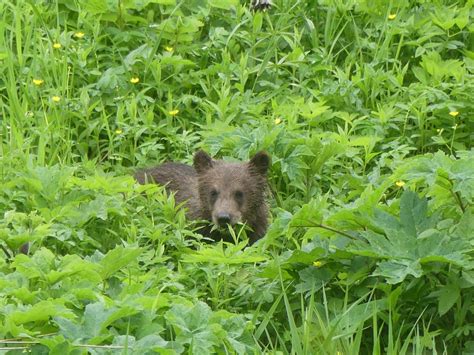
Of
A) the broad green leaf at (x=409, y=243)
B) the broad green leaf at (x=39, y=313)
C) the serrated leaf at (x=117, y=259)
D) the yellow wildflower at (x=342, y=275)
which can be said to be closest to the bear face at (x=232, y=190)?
the yellow wildflower at (x=342, y=275)

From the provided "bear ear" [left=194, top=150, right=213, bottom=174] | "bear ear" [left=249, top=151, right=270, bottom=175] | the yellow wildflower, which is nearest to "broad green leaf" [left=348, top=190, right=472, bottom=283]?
the yellow wildflower

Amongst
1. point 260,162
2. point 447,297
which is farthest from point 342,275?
point 260,162

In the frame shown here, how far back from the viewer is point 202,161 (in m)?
9.09

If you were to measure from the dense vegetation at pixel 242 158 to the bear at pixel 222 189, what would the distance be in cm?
13

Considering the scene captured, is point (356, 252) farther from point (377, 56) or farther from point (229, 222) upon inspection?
point (377, 56)

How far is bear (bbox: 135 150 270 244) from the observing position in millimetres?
8945

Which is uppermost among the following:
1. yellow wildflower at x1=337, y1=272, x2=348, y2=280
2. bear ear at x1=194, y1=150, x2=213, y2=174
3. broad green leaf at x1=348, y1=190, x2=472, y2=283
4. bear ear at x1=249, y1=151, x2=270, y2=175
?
broad green leaf at x1=348, y1=190, x2=472, y2=283

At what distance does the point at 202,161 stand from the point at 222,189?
0.25 meters

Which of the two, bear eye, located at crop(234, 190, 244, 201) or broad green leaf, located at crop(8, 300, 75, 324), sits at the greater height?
broad green leaf, located at crop(8, 300, 75, 324)

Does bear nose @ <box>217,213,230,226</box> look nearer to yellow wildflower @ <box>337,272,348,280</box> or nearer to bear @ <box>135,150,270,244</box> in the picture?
bear @ <box>135,150,270,244</box>

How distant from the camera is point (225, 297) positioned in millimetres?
6996

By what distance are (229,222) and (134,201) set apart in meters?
0.81

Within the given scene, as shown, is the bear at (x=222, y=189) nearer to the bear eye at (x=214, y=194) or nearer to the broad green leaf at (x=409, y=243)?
the bear eye at (x=214, y=194)

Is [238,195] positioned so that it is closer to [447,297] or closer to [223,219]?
[223,219]
